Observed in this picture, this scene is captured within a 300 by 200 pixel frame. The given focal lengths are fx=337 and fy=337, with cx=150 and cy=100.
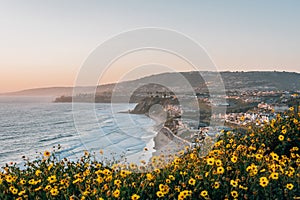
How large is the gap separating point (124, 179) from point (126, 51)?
411 centimetres

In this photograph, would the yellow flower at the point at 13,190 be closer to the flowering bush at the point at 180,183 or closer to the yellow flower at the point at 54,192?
the flowering bush at the point at 180,183

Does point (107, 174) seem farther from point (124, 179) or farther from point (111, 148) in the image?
point (111, 148)

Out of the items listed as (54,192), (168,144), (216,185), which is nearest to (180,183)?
(216,185)

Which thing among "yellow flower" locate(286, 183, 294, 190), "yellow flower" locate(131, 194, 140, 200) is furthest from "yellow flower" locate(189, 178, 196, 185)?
"yellow flower" locate(286, 183, 294, 190)

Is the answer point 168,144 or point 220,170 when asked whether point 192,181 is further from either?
point 168,144

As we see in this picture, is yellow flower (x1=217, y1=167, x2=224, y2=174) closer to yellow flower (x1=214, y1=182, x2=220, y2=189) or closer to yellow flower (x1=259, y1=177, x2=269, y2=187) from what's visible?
yellow flower (x1=214, y1=182, x2=220, y2=189)

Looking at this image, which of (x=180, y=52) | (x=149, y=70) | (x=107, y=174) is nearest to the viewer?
(x=107, y=174)

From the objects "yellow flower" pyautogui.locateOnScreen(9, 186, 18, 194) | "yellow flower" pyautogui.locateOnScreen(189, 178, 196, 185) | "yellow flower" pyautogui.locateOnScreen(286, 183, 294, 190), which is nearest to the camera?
"yellow flower" pyautogui.locateOnScreen(286, 183, 294, 190)

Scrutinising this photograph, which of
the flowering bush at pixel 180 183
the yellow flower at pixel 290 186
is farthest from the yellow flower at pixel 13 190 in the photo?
the yellow flower at pixel 290 186

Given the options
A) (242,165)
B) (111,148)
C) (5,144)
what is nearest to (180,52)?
(242,165)

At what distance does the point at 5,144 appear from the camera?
126ft

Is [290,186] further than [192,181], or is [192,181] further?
[192,181]

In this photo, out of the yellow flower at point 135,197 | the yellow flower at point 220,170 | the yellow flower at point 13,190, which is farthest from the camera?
the yellow flower at point 13,190

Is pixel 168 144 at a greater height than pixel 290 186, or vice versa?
pixel 290 186
